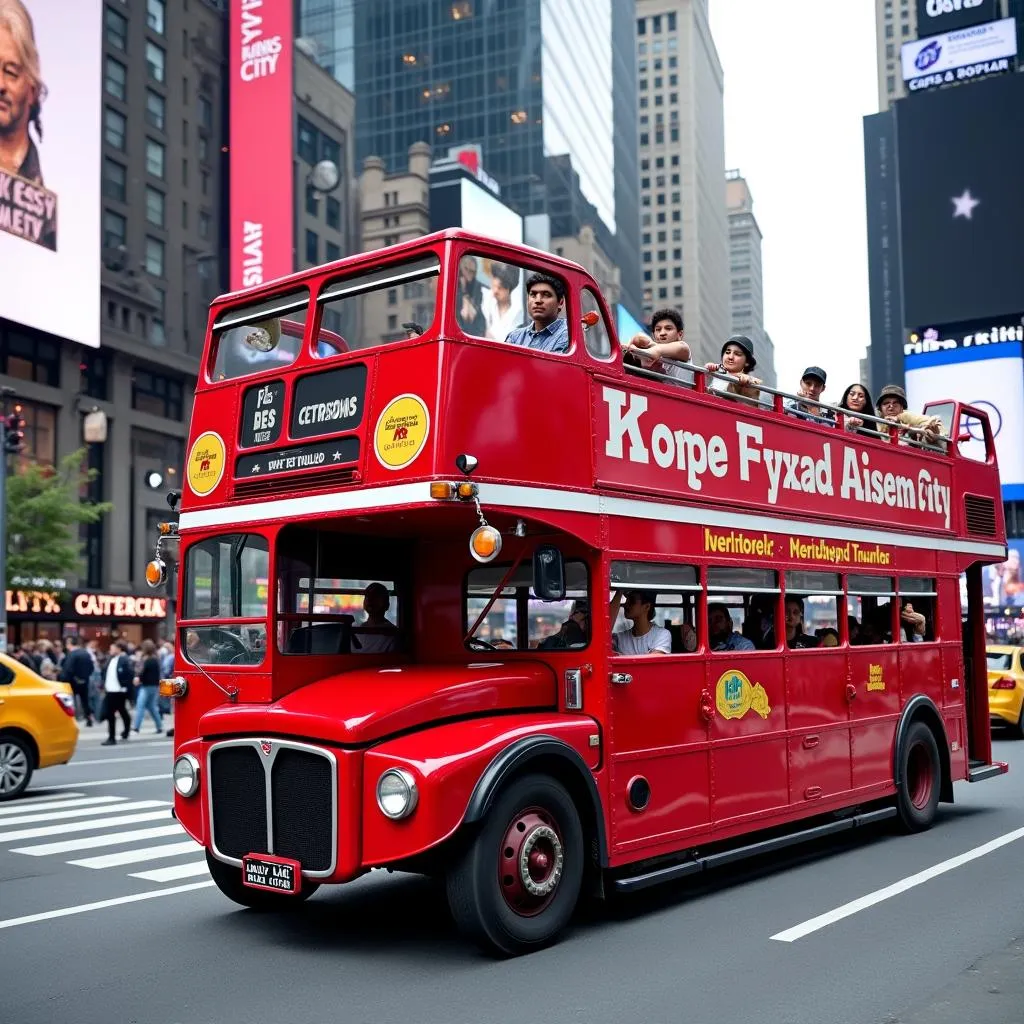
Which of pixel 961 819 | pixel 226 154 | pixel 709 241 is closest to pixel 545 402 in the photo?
pixel 961 819

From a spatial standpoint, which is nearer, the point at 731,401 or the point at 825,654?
the point at 731,401

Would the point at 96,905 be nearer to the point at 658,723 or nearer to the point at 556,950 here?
the point at 556,950

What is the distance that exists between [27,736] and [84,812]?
1652 mm

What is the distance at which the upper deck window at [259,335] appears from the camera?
7.95 metres

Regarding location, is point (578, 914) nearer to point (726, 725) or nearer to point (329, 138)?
point (726, 725)

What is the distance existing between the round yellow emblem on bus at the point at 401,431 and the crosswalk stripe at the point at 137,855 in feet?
16.6

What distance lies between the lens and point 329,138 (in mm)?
69000

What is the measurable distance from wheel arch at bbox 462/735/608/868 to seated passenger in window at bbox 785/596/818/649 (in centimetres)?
292

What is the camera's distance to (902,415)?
40.7 ft

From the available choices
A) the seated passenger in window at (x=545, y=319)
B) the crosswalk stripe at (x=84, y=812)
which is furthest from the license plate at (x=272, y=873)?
the crosswalk stripe at (x=84, y=812)

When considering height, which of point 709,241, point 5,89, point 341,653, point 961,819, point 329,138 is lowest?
point 961,819

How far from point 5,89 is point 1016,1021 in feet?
144

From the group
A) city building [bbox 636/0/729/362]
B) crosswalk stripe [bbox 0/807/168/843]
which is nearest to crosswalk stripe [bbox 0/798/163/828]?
crosswalk stripe [bbox 0/807/168/843]

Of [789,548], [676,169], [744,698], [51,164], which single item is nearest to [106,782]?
[744,698]
